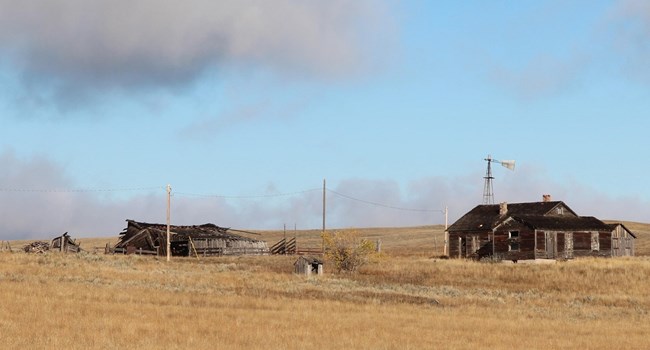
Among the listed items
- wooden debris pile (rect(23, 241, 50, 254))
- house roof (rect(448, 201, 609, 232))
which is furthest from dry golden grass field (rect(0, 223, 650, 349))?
wooden debris pile (rect(23, 241, 50, 254))

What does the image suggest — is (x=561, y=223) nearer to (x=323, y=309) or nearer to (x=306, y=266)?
(x=306, y=266)

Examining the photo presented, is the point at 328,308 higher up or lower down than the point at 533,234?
lower down

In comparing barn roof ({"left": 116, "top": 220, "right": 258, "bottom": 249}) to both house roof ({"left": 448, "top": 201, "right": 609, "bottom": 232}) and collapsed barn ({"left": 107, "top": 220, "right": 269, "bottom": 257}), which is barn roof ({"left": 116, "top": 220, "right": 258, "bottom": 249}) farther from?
house roof ({"left": 448, "top": 201, "right": 609, "bottom": 232})

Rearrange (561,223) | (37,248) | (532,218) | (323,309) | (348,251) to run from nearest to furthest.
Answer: (323,309) → (348,251) → (532,218) → (561,223) → (37,248)

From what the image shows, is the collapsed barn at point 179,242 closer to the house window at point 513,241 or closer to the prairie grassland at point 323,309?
the prairie grassland at point 323,309

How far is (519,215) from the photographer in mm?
72688

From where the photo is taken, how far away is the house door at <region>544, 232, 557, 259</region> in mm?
A: 69688

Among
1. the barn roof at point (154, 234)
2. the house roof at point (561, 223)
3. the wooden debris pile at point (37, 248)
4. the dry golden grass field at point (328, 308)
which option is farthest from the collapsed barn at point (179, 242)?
the house roof at point (561, 223)

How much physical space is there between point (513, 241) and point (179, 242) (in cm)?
3257

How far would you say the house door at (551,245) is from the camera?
69.7 m

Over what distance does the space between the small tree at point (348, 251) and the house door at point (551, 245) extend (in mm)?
22221

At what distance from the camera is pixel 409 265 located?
58219 millimetres

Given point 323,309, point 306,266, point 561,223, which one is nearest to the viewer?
point 323,309

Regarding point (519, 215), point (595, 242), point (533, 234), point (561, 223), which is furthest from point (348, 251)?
point (595, 242)
